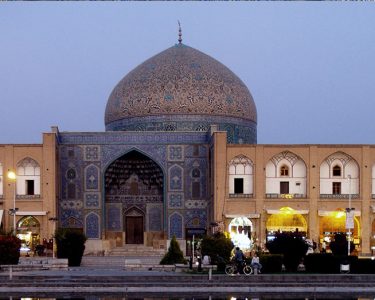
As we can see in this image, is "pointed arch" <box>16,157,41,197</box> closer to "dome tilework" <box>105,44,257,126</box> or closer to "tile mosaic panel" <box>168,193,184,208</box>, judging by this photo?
"tile mosaic panel" <box>168,193,184,208</box>

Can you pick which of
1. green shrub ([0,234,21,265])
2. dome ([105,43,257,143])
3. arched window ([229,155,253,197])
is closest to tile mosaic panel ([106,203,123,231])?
dome ([105,43,257,143])

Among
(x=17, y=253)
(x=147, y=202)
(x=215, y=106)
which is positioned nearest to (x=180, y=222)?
(x=147, y=202)

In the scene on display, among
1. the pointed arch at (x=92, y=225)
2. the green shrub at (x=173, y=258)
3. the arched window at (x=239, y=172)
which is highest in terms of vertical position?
the arched window at (x=239, y=172)

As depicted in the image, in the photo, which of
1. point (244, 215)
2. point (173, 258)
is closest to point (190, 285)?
point (173, 258)

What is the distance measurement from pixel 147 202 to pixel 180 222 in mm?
1980

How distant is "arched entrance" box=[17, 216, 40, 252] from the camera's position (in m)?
34.3

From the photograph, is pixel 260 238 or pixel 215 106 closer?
pixel 260 238

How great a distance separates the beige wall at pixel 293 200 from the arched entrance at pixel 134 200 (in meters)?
3.56

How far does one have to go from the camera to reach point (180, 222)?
3591 cm

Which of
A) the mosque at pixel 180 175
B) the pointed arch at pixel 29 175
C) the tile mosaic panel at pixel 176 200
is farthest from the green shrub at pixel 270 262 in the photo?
the pointed arch at pixel 29 175

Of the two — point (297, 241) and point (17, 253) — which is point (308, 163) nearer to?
point (297, 241)

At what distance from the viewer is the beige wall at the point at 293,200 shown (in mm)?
33875

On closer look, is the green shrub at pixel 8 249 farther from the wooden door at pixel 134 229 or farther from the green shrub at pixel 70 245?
the wooden door at pixel 134 229

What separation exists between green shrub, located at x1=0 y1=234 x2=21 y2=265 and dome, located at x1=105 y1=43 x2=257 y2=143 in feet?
43.2
